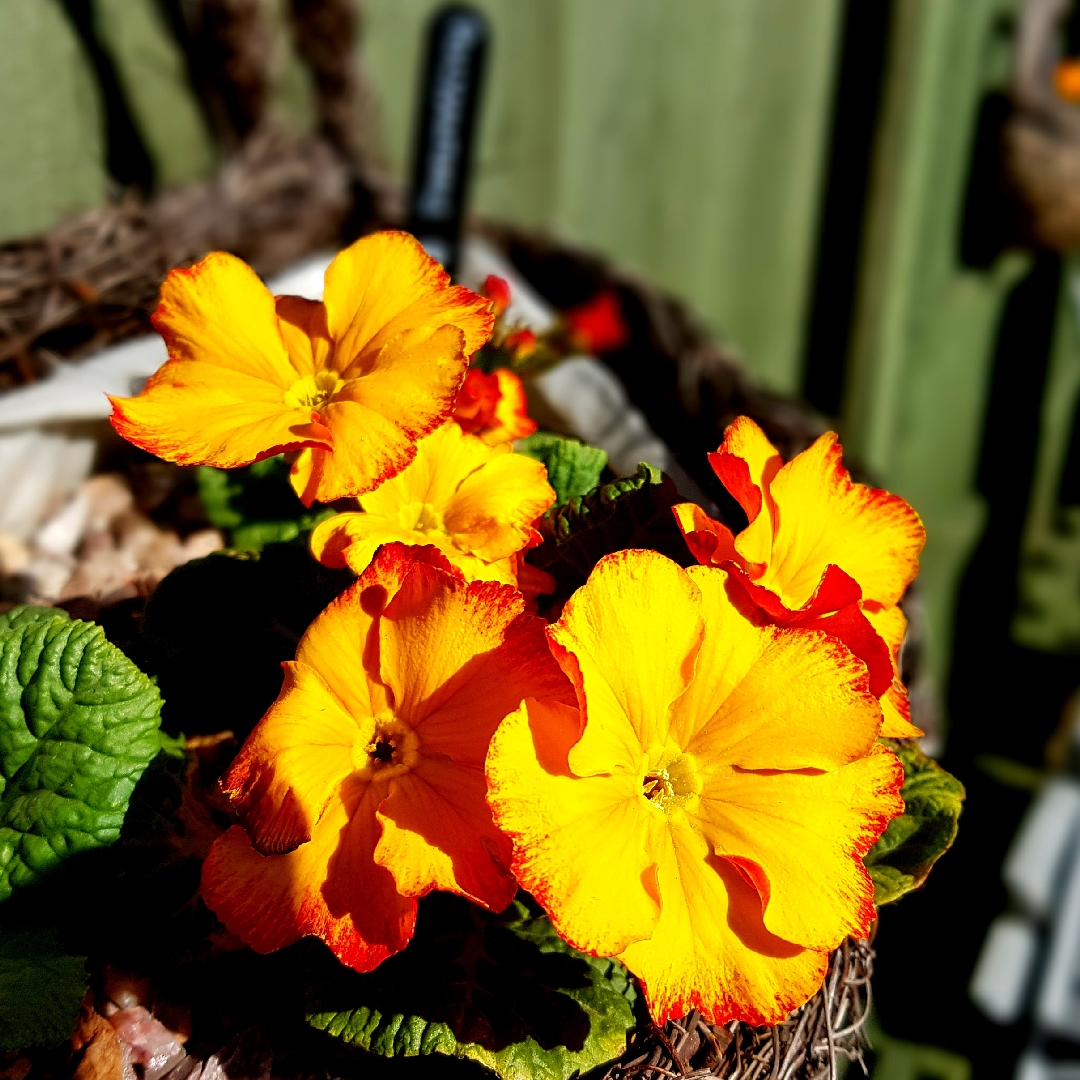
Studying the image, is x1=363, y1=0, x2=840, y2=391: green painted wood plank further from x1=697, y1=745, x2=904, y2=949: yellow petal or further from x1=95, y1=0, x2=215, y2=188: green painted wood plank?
x1=697, y1=745, x2=904, y2=949: yellow petal

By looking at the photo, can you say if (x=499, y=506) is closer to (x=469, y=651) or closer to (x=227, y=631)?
(x=469, y=651)

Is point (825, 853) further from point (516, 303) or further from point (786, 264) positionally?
point (786, 264)

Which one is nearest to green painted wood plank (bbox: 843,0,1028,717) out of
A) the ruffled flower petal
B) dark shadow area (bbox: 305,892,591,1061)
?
the ruffled flower petal

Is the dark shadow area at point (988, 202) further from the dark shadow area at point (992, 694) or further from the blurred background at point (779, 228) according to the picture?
the dark shadow area at point (992, 694)

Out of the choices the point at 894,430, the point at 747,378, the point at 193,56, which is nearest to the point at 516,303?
the point at 747,378

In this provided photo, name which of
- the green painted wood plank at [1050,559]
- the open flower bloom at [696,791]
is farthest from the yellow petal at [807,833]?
the green painted wood plank at [1050,559]

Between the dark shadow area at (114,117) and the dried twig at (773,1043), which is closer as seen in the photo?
the dried twig at (773,1043)

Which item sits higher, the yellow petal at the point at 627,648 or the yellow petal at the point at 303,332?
the yellow petal at the point at 303,332
